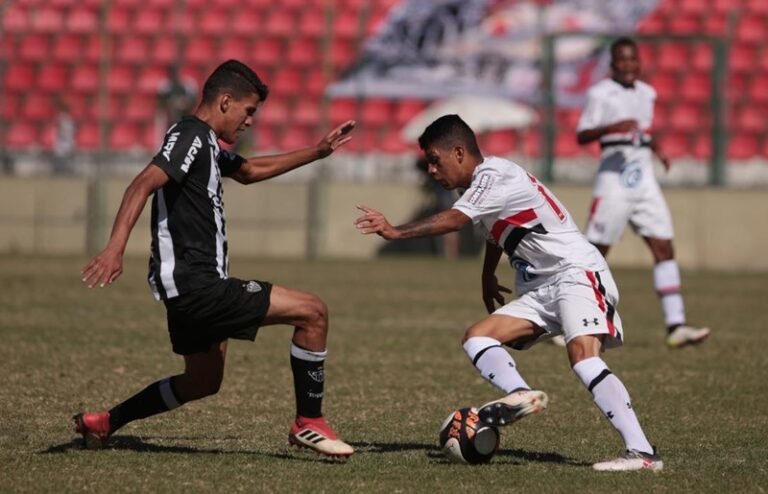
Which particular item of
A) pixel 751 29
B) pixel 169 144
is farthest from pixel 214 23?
pixel 169 144

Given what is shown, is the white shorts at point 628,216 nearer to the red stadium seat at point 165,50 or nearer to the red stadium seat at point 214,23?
the red stadium seat at point 214,23

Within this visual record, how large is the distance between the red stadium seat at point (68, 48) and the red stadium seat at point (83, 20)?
15cm

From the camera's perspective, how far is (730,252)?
69.7ft

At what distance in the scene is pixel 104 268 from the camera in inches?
237

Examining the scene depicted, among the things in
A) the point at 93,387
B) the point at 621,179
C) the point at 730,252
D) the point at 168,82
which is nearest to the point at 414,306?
the point at 621,179

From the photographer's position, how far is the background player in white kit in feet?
21.0

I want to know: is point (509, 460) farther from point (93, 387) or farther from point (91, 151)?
point (91, 151)

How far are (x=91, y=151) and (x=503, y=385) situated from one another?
1782cm

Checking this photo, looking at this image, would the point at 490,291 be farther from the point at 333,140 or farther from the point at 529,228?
the point at 333,140

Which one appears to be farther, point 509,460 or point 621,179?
point 621,179

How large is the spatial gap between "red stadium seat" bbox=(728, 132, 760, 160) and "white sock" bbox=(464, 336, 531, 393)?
16.5 m

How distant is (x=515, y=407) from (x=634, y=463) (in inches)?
23.0

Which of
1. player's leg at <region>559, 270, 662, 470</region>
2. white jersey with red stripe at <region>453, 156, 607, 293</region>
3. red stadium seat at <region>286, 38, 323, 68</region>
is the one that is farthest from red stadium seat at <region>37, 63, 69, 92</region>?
player's leg at <region>559, 270, 662, 470</region>

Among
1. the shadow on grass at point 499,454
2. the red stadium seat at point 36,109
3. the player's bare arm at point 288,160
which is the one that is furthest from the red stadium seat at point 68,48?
the shadow on grass at point 499,454
